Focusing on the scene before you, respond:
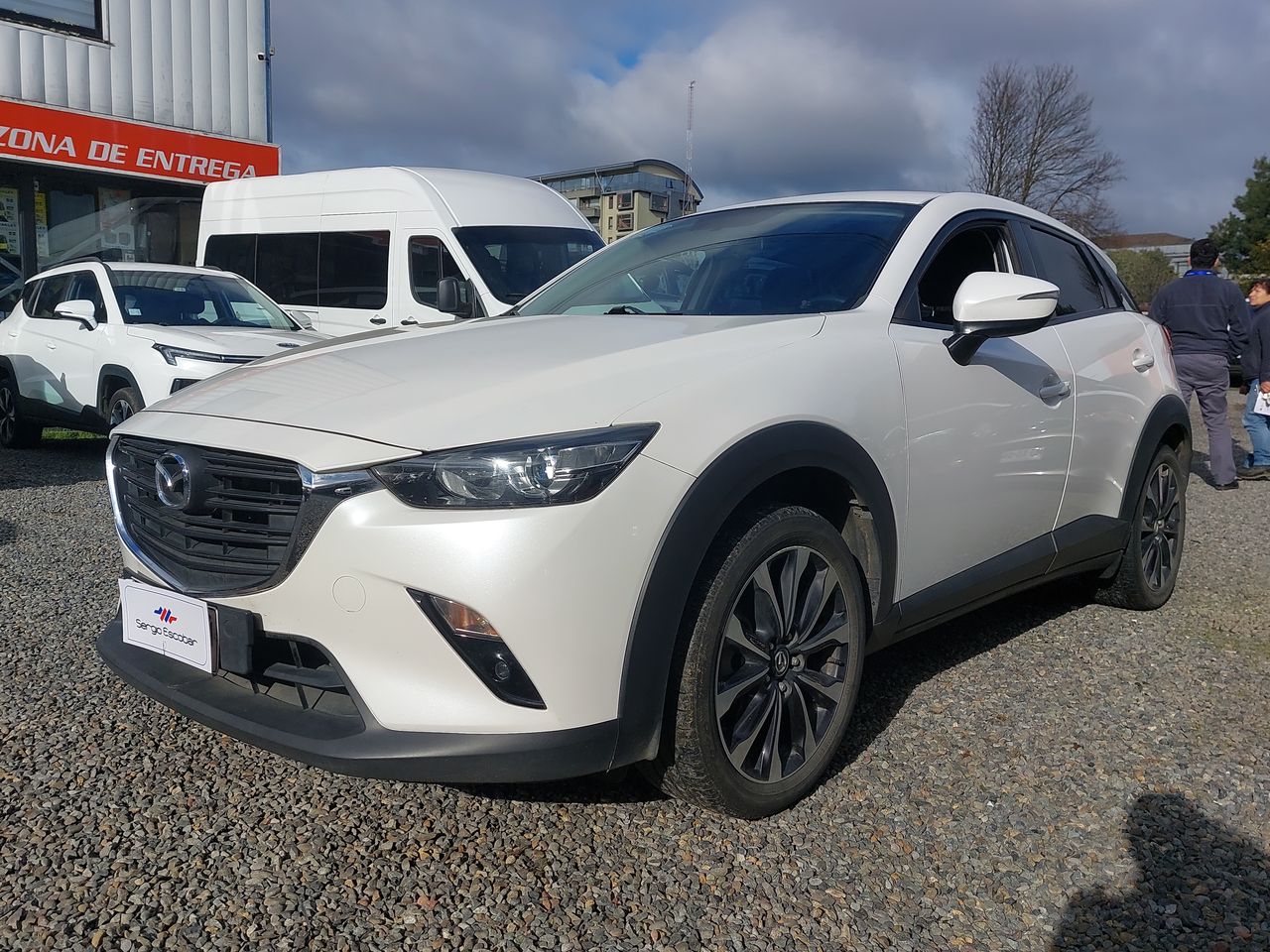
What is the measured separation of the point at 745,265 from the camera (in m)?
3.33

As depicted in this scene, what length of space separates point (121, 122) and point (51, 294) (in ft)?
19.3

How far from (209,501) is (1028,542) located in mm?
2534

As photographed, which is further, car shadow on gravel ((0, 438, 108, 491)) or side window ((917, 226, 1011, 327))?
car shadow on gravel ((0, 438, 108, 491))

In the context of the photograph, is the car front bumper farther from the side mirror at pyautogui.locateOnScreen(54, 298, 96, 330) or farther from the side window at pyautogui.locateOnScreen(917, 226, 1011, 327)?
the side mirror at pyautogui.locateOnScreen(54, 298, 96, 330)

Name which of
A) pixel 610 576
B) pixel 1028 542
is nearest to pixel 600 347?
pixel 610 576

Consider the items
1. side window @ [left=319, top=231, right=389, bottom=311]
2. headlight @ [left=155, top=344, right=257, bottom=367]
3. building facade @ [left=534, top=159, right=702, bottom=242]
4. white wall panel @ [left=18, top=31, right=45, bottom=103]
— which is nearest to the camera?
headlight @ [left=155, top=344, right=257, bottom=367]

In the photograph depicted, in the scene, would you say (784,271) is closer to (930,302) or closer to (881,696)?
(930,302)

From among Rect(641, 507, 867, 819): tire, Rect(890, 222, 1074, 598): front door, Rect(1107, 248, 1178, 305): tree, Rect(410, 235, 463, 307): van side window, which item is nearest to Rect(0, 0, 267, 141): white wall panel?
Rect(410, 235, 463, 307): van side window

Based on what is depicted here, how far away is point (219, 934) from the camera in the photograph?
2094 millimetres

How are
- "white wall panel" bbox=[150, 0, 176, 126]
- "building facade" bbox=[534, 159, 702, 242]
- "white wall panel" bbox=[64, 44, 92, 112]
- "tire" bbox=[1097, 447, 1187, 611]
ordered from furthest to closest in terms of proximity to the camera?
"building facade" bbox=[534, 159, 702, 242] < "white wall panel" bbox=[150, 0, 176, 126] < "white wall panel" bbox=[64, 44, 92, 112] < "tire" bbox=[1097, 447, 1187, 611]

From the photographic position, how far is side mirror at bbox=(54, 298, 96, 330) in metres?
7.71

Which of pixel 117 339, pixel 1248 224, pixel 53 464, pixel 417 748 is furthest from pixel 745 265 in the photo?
pixel 1248 224

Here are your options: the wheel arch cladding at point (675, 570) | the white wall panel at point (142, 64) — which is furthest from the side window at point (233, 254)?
the wheel arch cladding at point (675, 570)

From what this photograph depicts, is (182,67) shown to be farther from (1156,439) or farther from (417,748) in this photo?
(417,748)
